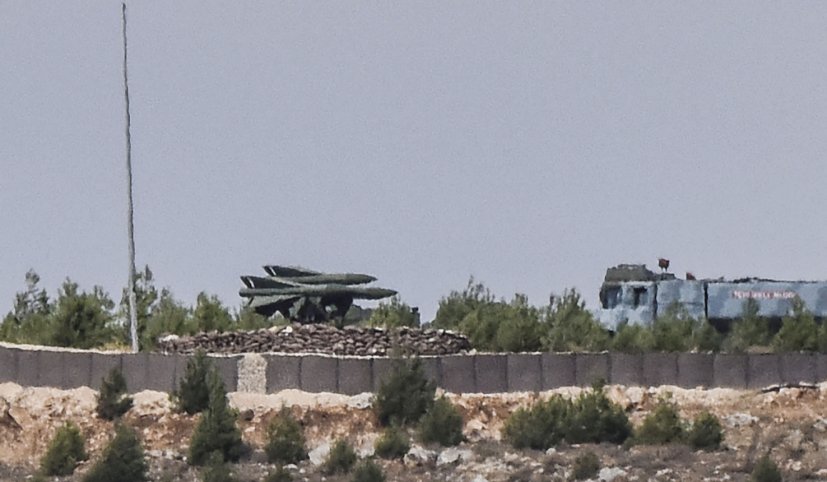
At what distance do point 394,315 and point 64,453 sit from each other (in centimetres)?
1549

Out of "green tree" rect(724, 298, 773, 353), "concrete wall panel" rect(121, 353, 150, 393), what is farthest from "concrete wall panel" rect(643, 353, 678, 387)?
"concrete wall panel" rect(121, 353, 150, 393)

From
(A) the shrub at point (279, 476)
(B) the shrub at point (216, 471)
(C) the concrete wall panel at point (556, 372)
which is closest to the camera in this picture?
(B) the shrub at point (216, 471)

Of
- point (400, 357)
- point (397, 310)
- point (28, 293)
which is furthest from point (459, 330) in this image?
point (28, 293)

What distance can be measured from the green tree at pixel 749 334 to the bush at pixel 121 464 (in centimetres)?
1887

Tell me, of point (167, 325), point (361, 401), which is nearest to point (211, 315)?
point (167, 325)

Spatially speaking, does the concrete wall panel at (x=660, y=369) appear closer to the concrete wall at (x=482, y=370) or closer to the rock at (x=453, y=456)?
the concrete wall at (x=482, y=370)

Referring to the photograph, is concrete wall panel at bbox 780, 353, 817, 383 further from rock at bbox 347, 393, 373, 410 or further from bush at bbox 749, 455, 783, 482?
rock at bbox 347, 393, 373, 410

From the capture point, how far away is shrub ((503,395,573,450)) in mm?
54906

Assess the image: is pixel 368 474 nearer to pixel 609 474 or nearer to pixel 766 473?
pixel 609 474

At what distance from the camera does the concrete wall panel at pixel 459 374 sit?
196 feet

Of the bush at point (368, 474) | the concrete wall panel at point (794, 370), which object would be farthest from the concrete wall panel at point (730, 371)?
the bush at point (368, 474)

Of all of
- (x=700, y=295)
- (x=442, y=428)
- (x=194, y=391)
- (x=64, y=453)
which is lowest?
(x=64, y=453)

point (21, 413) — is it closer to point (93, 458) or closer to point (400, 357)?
point (93, 458)

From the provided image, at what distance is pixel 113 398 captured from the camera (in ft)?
193
